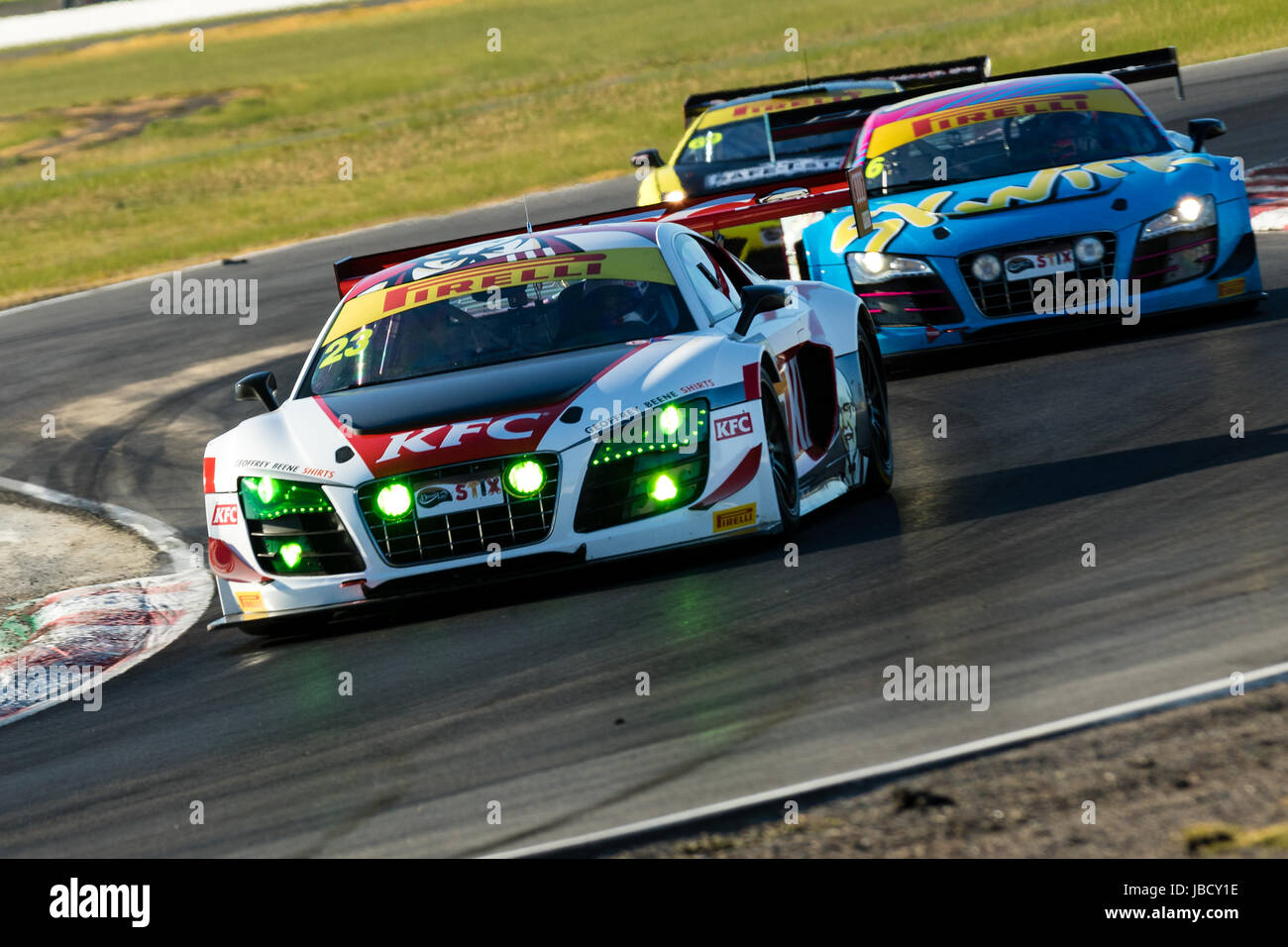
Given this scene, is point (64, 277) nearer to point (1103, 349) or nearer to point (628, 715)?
point (1103, 349)

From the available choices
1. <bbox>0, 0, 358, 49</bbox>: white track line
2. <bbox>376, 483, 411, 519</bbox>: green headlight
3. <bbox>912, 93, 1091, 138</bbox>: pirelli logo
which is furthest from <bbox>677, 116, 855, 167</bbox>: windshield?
<bbox>0, 0, 358, 49</bbox>: white track line

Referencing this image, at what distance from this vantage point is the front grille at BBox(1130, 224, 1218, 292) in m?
10.2

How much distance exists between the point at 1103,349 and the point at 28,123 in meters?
43.8

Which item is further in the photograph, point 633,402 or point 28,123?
point 28,123

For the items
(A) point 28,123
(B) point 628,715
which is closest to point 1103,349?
(B) point 628,715

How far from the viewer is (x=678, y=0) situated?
69938mm

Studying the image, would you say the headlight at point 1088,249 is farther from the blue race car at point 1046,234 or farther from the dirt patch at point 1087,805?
the dirt patch at point 1087,805

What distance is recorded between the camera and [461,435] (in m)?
6.50

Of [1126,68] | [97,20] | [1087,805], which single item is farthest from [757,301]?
[97,20]

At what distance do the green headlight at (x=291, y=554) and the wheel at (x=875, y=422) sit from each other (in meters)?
2.41

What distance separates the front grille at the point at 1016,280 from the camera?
1020 cm

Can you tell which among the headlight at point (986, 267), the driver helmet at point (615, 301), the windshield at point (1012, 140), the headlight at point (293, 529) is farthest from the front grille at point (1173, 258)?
the headlight at point (293, 529)

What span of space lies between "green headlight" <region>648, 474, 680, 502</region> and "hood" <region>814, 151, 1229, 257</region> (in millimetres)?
4220

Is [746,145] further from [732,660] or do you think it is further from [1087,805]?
[1087,805]
